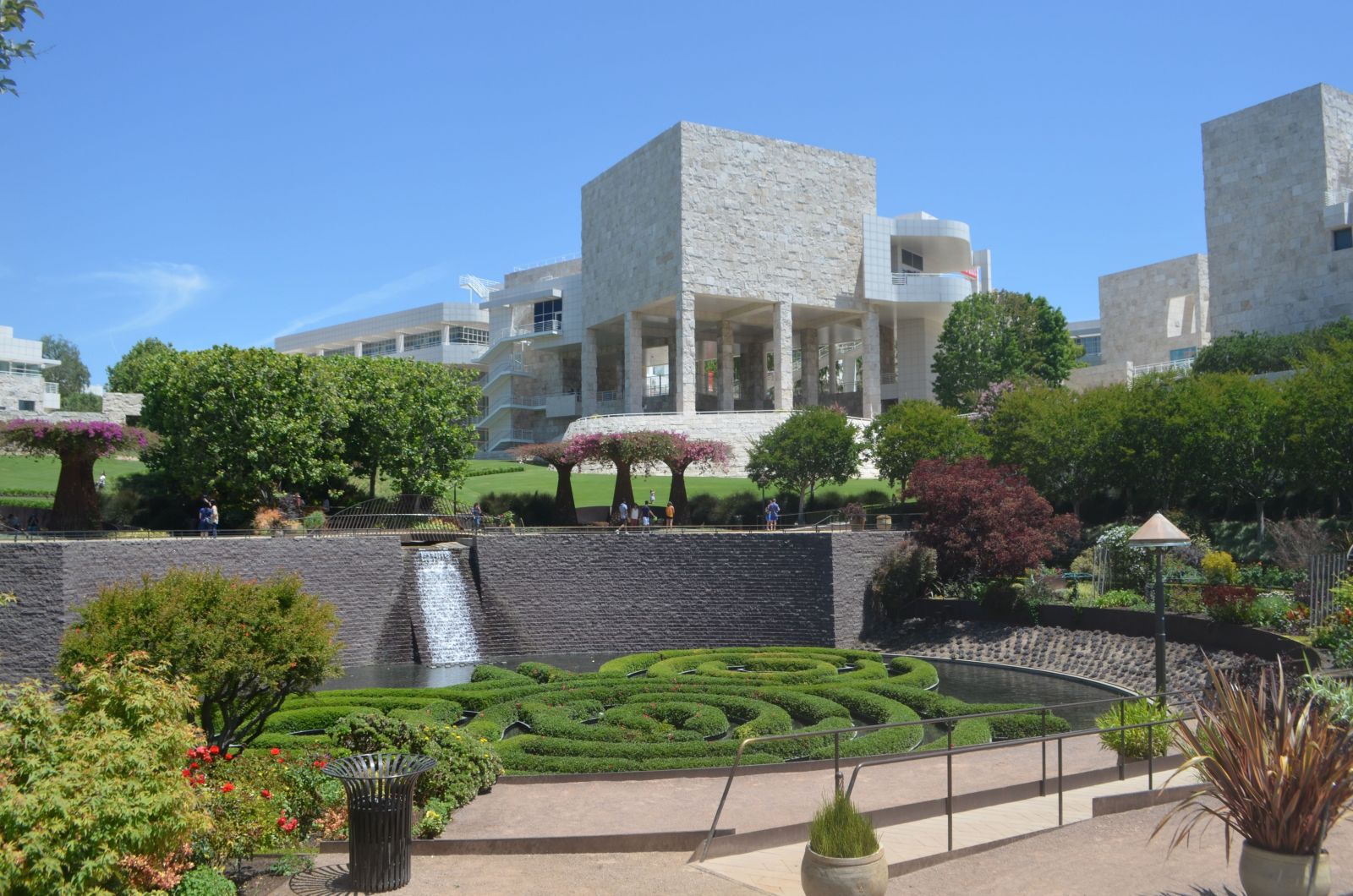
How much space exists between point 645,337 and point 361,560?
5511 centimetres

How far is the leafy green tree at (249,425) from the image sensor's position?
128ft

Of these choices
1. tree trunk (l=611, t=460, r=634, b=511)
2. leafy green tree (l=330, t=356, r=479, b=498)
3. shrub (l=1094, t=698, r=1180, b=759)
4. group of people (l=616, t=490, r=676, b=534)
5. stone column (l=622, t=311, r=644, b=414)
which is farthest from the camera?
stone column (l=622, t=311, r=644, b=414)

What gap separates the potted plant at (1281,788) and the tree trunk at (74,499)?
33.1 metres

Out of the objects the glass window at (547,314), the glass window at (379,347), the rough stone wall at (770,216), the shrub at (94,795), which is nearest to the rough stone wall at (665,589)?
the shrub at (94,795)

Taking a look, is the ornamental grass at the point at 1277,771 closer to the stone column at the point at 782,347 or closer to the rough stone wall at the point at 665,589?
the rough stone wall at the point at 665,589

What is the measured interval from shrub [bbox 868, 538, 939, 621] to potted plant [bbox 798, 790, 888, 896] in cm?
2767

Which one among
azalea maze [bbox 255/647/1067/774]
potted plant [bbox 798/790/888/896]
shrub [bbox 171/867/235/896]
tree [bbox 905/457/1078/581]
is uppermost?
tree [bbox 905/457/1078/581]

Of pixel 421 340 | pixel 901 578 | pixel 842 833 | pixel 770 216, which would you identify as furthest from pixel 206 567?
pixel 421 340

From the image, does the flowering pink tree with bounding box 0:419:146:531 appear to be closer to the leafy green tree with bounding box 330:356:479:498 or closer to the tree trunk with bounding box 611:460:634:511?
the leafy green tree with bounding box 330:356:479:498

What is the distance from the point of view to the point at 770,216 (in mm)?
68125

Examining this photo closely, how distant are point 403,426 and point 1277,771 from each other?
3876 centimetres

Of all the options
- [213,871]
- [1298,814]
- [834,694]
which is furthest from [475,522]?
[1298,814]

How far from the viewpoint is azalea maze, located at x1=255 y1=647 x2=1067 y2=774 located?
17781 millimetres

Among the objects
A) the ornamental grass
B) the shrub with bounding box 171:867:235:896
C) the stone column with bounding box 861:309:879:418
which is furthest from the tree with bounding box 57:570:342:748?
the stone column with bounding box 861:309:879:418
